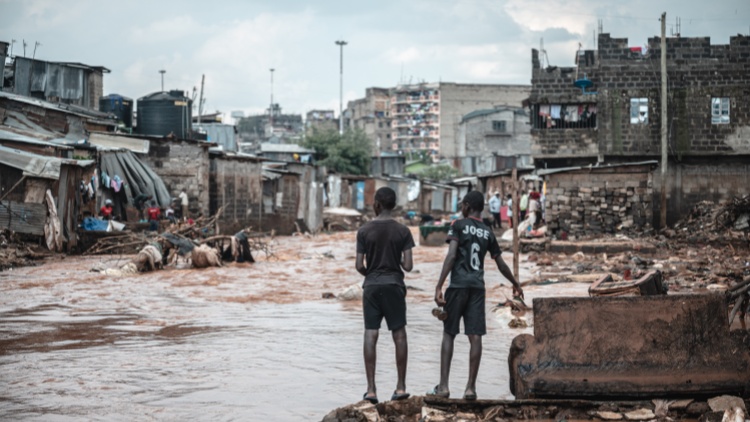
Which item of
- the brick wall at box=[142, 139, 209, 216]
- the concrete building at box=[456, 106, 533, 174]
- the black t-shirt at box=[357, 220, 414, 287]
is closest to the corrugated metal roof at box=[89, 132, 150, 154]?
the brick wall at box=[142, 139, 209, 216]

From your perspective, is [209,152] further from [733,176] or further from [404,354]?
[404,354]

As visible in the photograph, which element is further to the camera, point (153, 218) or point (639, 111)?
point (639, 111)

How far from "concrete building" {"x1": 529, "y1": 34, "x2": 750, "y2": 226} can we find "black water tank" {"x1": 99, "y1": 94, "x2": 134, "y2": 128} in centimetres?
1815

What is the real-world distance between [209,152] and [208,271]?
13.3m

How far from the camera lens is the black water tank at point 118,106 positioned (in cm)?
3841

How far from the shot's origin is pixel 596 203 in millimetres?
26672

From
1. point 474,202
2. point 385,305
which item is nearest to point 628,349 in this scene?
point 474,202

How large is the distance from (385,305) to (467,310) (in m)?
0.61

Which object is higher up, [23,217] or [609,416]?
[23,217]

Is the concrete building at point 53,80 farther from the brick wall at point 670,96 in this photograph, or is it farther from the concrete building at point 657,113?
the brick wall at point 670,96

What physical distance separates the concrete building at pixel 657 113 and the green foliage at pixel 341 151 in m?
29.7

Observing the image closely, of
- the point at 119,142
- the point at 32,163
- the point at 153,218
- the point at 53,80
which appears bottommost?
the point at 153,218

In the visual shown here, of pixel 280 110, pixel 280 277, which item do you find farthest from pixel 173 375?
pixel 280 110

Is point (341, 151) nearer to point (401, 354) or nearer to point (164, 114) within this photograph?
point (164, 114)
